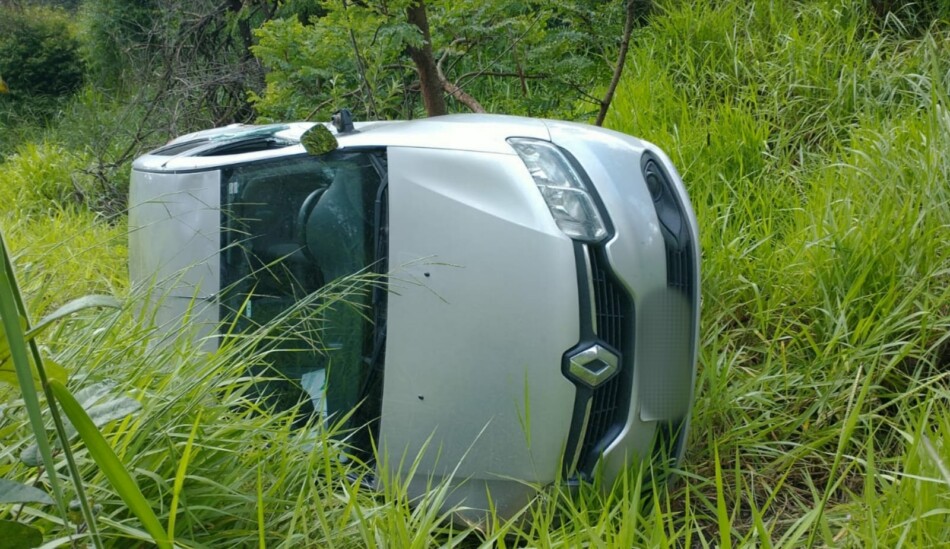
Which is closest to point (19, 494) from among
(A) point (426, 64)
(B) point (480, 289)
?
(B) point (480, 289)

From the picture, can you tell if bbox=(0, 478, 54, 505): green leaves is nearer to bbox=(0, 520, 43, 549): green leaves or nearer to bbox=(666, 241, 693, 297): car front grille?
bbox=(0, 520, 43, 549): green leaves

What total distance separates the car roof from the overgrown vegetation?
0.50 m

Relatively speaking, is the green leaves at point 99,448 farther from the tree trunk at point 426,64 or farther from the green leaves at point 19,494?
the tree trunk at point 426,64

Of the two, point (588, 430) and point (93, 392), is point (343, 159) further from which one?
point (93, 392)

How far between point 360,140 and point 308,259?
41cm

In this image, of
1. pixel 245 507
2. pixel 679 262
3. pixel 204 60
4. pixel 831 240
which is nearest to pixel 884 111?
pixel 831 240

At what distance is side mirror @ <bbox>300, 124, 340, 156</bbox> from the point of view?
2.48 metres

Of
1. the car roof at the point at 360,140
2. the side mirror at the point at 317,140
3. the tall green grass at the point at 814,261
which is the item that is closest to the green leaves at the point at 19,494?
the tall green grass at the point at 814,261

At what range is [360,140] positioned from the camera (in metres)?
2.52

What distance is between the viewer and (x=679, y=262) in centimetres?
224

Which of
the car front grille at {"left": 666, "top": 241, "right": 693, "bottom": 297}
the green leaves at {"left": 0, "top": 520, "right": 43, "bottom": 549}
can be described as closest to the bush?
the car front grille at {"left": 666, "top": 241, "right": 693, "bottom": 297}

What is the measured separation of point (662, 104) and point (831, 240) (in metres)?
1.85

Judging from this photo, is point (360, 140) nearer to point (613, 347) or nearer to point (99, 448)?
point (613, 347)

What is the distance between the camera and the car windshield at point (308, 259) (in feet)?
7.66
